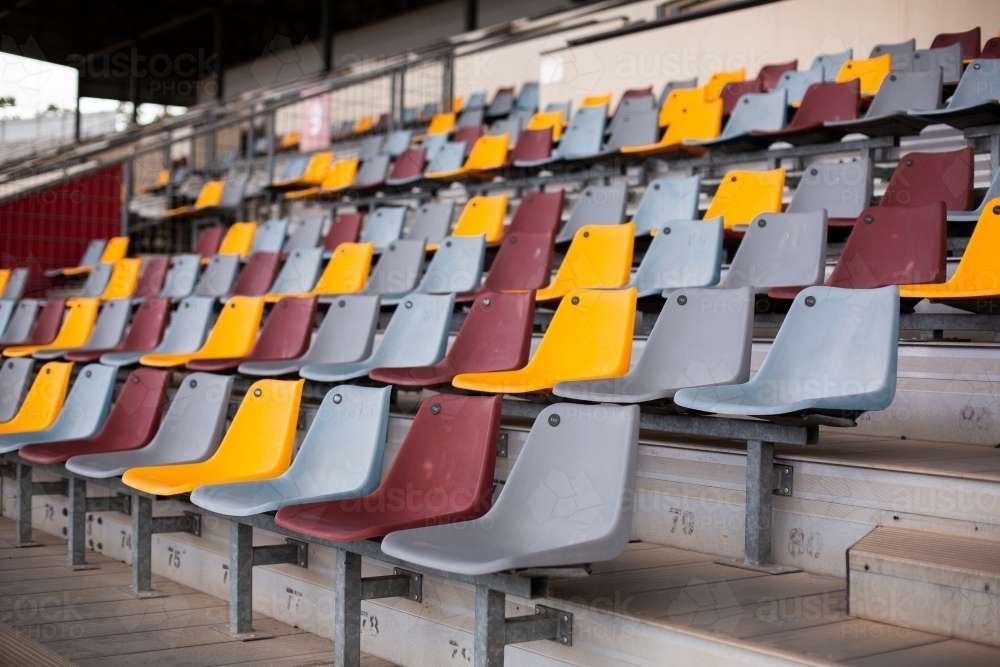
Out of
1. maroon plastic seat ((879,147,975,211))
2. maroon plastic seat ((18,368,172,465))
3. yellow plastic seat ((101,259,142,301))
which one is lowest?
maroon plastic seat ((18,368,172,465))

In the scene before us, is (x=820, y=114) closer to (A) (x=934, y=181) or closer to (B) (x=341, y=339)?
(A) (x=934, y=181)

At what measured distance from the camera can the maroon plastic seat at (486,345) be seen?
309 centimetres

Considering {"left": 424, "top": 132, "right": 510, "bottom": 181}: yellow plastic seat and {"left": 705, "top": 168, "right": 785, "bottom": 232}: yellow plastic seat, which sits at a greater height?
{"left": 424, "top": 132, "right": 510, "bottom": 181}: yellow plastic seat

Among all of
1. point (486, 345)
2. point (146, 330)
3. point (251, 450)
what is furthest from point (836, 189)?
point (146, 330)

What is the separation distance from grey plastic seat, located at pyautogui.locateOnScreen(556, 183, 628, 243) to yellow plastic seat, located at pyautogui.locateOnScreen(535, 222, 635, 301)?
26.7 inches

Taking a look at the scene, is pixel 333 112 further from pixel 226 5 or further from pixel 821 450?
pixel 821 450

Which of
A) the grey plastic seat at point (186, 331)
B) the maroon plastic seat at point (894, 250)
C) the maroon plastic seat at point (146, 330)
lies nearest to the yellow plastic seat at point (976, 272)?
the maroon plastic seat at point (894, 250)

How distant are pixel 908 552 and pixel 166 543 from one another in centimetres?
235

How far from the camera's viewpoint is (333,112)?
12.1m

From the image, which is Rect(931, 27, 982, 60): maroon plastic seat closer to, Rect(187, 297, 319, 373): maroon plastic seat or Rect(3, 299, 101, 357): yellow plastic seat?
Rect(187, 297, 319, 373): maroon plastic seat

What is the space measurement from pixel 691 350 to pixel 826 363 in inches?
14.8

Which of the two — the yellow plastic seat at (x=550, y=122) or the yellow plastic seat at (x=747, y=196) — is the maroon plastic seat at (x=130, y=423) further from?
the yellow plastic seat at (x=550, y=122)

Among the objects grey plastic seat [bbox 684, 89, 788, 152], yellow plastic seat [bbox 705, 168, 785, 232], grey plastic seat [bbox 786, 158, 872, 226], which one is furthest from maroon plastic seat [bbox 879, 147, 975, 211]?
grey plastic seat [bbox 684, 89, 788, 152]

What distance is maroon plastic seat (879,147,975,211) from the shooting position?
3535 millimetres
